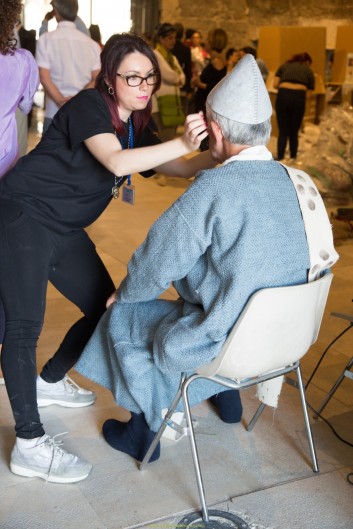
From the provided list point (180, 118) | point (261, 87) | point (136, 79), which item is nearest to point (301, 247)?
point (261, 87)

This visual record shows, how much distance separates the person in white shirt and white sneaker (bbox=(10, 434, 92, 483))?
110 inches

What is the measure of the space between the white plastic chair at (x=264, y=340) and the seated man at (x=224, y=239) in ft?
0.14

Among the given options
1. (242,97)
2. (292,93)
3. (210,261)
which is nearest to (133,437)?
(210,261)

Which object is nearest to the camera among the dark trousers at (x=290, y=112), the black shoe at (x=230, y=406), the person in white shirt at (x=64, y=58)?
the black shoe at (x=230, y=406)

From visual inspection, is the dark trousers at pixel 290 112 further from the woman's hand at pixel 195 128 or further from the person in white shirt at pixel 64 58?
the woman's hand at pixel 195 128

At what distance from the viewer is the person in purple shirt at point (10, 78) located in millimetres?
2404

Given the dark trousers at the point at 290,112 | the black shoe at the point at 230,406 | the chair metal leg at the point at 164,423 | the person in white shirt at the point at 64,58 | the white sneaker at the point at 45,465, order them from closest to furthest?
the chair metal leg at the point at 164,423, the white sneaker at the point at 45,465, the black shoe at the point at 230,406, the person in white shirt at the point at 64,58, the dark trousers at the point at 290,112

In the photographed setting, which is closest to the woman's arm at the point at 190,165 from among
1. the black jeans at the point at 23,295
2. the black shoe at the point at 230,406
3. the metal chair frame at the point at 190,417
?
the black jeans at the point at 23,295

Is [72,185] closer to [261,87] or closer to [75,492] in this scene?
[261,87]

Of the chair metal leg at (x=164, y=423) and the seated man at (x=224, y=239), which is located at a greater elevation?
the seated man at (x=224, y=239)

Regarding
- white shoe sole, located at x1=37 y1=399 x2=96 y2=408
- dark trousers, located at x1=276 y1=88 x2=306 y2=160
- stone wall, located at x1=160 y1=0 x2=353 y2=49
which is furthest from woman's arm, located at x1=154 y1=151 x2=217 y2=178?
stone wall, located at x1=160 y1=0 x2=353 y2=49

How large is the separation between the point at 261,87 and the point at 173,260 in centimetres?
52

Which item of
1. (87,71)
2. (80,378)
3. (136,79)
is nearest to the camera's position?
(136,79)

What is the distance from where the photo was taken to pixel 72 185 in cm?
229
